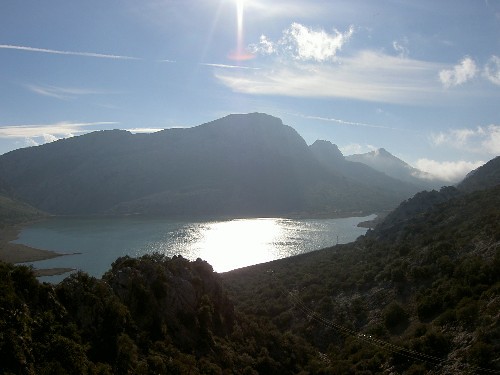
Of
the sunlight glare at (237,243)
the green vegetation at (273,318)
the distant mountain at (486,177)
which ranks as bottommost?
the sunlight glare at (237,243)

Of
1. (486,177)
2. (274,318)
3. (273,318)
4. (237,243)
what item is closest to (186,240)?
(237,243)

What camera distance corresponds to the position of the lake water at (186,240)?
8350 cm

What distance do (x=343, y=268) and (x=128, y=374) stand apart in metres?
32.5

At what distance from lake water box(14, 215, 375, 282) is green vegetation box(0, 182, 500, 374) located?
43358mm

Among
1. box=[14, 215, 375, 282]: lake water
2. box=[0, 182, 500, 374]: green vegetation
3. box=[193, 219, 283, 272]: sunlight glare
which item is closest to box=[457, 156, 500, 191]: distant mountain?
box=[14, 215, 375, 282]: lake water

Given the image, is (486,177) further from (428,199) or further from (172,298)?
(172,298)

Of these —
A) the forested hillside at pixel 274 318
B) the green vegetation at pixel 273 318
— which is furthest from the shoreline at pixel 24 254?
the green vegetation at pixel 273 318

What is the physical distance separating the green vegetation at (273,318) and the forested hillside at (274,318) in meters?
0.07

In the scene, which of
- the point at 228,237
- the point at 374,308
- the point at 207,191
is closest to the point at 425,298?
the point at 374,308

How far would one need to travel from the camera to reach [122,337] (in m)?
17.7

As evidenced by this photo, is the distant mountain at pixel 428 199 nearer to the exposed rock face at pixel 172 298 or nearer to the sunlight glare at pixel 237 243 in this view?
the sunlight glare at pixel 237 243

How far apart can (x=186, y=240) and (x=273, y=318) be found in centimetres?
7002

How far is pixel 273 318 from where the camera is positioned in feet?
115

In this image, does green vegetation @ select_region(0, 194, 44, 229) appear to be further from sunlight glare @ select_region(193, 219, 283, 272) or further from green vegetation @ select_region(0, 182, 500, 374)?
green vegetation @ select_region(0, 182, 500, 374)
